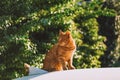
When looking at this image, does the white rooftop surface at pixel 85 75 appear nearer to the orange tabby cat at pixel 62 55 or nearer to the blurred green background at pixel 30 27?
the orange tabby cat at pixel 62 55

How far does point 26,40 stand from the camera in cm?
907

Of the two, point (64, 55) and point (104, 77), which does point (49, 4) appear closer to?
point (64, 55)

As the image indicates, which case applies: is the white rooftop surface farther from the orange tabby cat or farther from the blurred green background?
the blurred green background

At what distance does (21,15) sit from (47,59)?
12.8 feet

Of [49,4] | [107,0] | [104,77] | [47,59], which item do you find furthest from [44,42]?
[107,0]

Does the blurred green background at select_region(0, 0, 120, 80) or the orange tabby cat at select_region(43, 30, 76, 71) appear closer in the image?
the orange tabby cat at select_region(43, 30, 76, 71)

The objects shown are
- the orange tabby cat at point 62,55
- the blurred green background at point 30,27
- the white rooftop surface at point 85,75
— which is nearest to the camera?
the white rooftop surface at point 85,75

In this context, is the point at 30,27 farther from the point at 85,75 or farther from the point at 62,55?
the point at 85,75

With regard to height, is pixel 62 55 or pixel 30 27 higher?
pixel 30 27

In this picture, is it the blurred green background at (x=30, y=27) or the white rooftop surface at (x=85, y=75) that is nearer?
the white rooftop surface at (x=85, y=75)

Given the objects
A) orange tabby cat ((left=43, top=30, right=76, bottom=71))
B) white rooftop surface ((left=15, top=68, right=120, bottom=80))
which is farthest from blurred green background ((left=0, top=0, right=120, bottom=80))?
white rooftop surface ((left=15, top=68, right=120, bottom=80))

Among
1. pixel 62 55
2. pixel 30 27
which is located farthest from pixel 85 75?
pixel 30 27

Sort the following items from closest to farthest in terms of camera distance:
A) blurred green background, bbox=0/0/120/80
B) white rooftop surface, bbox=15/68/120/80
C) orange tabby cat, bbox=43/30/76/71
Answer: white rooftop surface, bbox=15/68/120/80 → orange tabby cat, bbox=43/30/76/71 → blurred green background, bbox=0/0/120/80

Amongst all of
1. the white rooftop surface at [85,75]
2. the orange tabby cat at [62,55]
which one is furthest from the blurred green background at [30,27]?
the white rooftop surface at [85,75]
